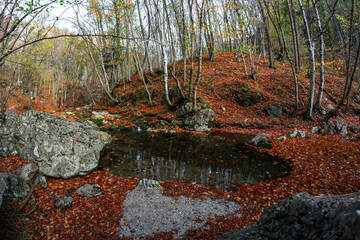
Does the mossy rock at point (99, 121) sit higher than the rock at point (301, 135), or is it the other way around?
the mossy rock at point (99, 121)

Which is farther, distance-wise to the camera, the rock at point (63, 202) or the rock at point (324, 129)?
the rock at point (324, 129)

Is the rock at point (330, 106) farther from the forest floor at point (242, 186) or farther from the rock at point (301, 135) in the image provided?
the rock at point (301, 135)

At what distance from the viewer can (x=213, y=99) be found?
1520cm

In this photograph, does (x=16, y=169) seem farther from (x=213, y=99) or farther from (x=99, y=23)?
(x=99, y=23)

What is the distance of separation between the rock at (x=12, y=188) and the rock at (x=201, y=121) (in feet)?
30.7

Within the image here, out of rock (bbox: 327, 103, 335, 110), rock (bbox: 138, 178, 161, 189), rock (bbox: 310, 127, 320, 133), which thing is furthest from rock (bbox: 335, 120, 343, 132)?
rock (bbox: 138, 178, 161, 189)

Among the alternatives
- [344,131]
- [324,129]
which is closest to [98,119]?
[324,129]

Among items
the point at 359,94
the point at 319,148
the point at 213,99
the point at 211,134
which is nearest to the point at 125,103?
the point at 213,99

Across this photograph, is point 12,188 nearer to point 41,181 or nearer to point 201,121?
point 41,181

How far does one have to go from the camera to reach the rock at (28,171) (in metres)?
4.91

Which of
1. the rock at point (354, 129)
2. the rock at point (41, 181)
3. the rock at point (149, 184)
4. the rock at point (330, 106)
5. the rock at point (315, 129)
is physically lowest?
the rock at point (354, 129)

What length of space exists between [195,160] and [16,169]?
20.5 feet

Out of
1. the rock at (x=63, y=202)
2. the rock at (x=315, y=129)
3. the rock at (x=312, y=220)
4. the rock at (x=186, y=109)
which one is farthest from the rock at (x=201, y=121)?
the rock at (x=312, y=220)

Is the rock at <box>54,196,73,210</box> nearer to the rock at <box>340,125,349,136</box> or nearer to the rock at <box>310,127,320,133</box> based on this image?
the rock at <box>310,127,320,133</box>
